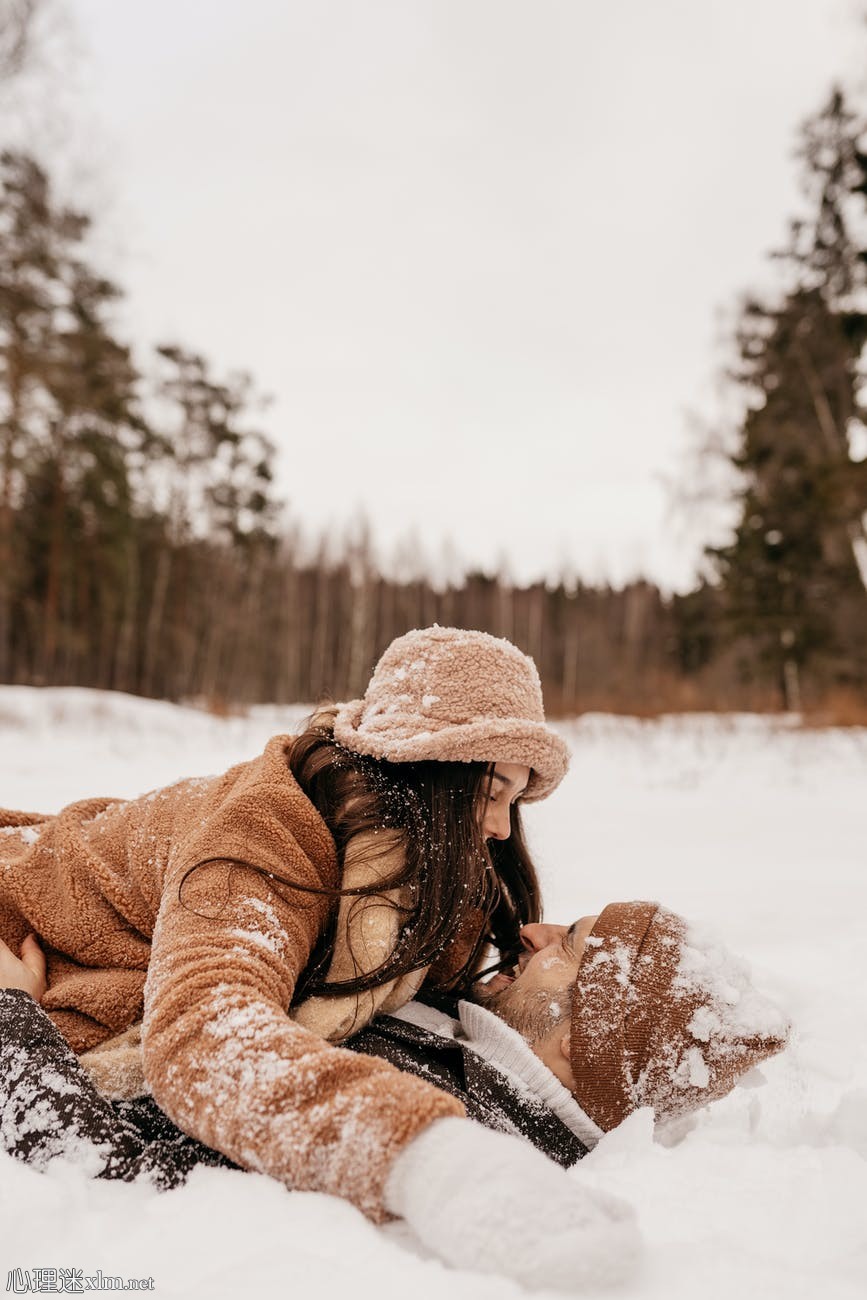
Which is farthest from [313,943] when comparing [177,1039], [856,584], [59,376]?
[856,584]

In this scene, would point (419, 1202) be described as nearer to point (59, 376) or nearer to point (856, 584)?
point (59, 376)

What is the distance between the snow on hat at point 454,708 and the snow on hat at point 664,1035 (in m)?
0.42

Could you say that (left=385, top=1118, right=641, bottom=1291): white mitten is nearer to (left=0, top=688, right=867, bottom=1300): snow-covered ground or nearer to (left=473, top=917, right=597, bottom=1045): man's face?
(left=0, top=688, right=867, bottom=1300): snow-covered ground

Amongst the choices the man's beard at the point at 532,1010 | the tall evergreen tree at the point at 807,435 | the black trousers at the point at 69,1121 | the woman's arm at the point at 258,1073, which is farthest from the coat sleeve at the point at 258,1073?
the tall evergreen tree at the point at 807,435

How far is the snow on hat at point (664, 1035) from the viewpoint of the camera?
1476mm

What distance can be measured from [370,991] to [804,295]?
13.1 meters

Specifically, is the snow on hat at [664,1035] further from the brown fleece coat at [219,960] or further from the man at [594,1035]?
the brown fleece coat at [219,960]

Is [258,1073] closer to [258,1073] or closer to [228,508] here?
[258,1073]

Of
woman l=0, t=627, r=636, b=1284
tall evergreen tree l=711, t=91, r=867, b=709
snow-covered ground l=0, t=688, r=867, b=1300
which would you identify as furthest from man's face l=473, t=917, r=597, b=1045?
tall evergreen tree l=711, t=91, r=867, b=709

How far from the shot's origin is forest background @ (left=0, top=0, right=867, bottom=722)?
376 inches

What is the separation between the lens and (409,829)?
1451mm

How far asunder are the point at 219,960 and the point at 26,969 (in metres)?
0.63

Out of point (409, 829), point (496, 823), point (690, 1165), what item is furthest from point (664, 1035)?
point (409, 829)

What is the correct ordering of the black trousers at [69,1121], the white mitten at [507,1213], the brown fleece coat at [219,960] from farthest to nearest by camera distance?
the black trousers at [69,1121]
the brown fleece coat at [219,960]
the white mitten at [507,1213]
